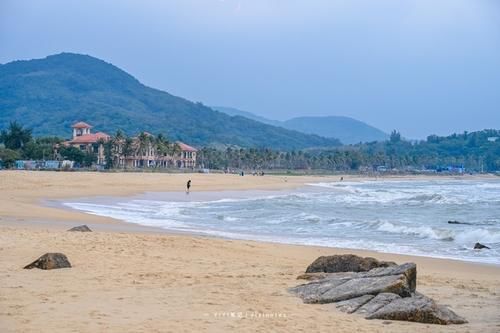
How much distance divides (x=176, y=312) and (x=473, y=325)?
3158 mm

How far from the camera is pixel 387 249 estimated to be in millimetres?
15797

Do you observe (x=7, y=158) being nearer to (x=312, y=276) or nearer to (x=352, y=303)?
(x=312, y=276)

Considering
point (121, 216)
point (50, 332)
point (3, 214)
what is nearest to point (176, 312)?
point (50, 332)

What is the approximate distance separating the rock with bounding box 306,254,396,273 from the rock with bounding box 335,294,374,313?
1881 mm

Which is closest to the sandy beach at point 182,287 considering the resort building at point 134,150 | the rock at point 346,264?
the rock at point 346,264

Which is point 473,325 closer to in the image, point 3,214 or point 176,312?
point 176,312

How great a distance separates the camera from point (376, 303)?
286 inches

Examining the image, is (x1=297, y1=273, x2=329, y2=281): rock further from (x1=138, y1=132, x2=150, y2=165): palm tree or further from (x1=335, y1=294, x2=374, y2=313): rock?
(x1=138, y1=132, x2=150, y2=165): palm tree

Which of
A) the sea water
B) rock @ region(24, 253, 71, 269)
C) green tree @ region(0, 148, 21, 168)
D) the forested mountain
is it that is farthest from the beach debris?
the forested mountain

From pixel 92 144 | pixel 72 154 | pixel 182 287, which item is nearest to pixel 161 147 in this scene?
pixel 92 144

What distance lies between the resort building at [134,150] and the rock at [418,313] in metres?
75.3

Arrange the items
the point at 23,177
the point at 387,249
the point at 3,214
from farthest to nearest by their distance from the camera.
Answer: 1. the point at 23,177
2. the point at 3,214
3. the point at 387,249

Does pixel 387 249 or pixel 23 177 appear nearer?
pixel 387 249

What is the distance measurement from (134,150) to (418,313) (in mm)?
82289
